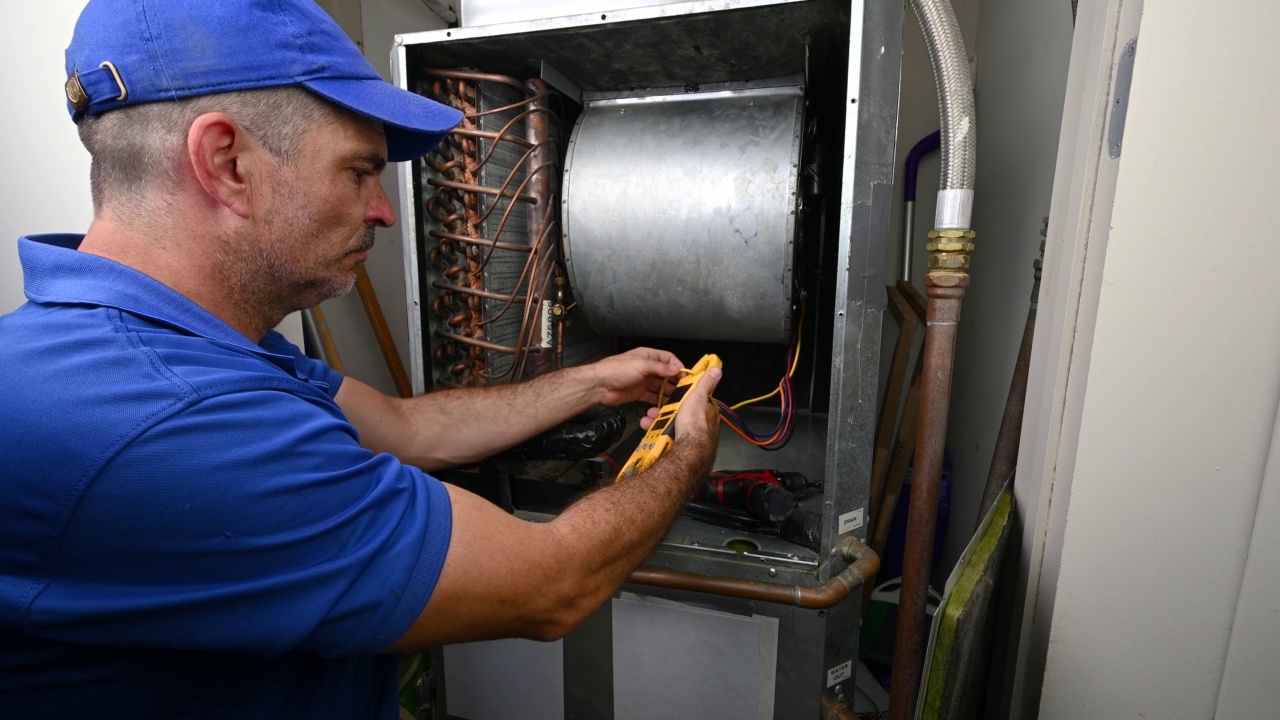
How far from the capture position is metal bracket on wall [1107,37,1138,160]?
0.60 m

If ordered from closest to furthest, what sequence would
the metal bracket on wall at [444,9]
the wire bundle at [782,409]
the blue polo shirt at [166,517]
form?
the blue polo shirt at [166,517] < the wire bundle at [782,409] < the metal bracket on wall at [444,9]

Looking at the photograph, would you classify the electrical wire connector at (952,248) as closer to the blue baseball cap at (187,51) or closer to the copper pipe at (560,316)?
the copper pipe at (560,316)

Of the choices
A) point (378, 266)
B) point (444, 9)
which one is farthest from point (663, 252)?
point (444, 9)

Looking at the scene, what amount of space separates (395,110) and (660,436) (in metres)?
0.51

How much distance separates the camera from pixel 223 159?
1.82 ft

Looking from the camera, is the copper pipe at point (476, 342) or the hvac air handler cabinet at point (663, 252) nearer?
the hvac air handler cabinet at point (663, 252)

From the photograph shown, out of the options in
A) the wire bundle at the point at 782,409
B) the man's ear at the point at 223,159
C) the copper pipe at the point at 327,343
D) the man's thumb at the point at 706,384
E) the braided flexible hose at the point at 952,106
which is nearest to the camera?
the man's ear at the point at 223,159

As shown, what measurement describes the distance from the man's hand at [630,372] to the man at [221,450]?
0.37 metres

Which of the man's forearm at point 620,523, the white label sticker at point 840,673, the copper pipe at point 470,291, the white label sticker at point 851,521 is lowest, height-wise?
the white label sticker at point 840,673

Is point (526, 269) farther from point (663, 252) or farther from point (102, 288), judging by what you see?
point (102, 288)

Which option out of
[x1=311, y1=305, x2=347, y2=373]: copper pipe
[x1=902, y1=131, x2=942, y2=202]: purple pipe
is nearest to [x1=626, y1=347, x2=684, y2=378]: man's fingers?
[x1=311, y1=305, x2=347, y2=373]: copper pipe

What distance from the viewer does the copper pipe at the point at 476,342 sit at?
1020 millimetres

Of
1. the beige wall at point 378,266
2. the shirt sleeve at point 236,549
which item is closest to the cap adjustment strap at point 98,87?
the shirt sleeve at point 236,549

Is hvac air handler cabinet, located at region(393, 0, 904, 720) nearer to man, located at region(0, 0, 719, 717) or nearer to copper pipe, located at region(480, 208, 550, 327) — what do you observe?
copper pipe, located at region(480, 208, 550, 327)
